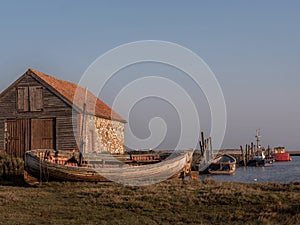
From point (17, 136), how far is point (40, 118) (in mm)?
2215

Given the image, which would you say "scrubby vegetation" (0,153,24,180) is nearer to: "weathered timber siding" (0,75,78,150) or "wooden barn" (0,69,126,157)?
"wooden barn" (0,69,126,157)

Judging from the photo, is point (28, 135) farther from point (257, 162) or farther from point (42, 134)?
point (257, 162)

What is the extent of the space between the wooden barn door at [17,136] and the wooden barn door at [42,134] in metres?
0.48

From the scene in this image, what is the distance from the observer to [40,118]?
108 ft

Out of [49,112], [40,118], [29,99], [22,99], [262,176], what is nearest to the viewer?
[49,112]

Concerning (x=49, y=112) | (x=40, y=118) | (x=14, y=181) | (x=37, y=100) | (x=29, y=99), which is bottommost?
(x=14, y=181)

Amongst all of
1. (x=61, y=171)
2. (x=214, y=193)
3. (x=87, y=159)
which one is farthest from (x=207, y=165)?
(x=214, y=193)

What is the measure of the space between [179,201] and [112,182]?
9078 mm

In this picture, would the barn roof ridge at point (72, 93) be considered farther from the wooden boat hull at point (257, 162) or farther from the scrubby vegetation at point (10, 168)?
the wooden boat hull at point (257, 162)

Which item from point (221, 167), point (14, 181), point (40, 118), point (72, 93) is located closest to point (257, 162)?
point (221, 167)

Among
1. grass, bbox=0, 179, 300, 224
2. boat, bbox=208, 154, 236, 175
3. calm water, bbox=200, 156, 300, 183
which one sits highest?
grass, bbox=0, 179, 300, 224

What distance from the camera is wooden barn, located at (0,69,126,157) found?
32406 mm

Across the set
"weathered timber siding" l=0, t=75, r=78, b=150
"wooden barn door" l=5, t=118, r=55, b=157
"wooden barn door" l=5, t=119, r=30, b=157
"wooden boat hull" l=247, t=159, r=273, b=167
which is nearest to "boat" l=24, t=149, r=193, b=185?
"weathered timber siding" l=0, t=75, r=78, b=150

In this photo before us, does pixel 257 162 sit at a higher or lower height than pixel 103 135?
lower
